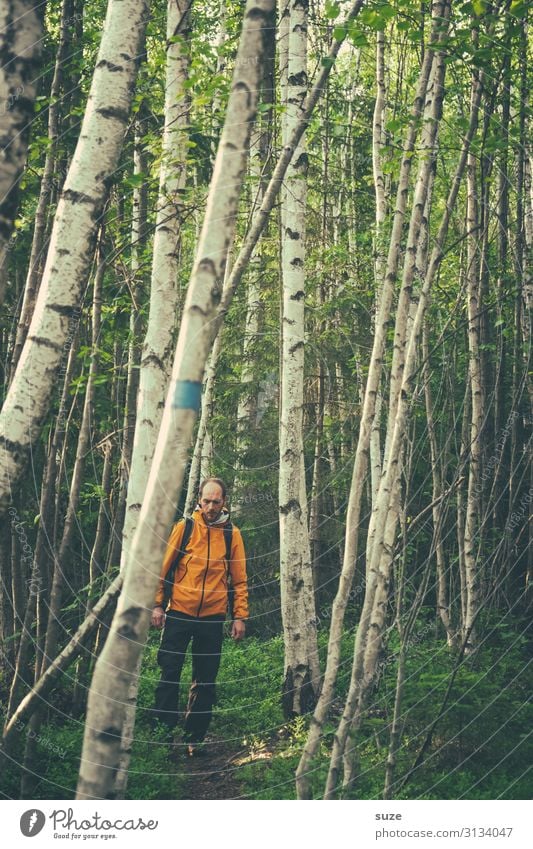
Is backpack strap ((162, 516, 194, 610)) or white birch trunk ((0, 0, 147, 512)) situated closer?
white birch trunk ((0, 0, 147, 512))

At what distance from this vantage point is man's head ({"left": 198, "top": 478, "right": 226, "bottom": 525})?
17.4 ft

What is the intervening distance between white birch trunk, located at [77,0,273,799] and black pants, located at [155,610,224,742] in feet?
9.52

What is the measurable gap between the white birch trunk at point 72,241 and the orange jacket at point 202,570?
221 cm

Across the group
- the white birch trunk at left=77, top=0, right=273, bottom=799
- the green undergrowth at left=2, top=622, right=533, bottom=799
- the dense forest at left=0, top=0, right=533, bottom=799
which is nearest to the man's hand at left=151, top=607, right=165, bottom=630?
the dense forest at left=0, top=0, right=533, bottom=799

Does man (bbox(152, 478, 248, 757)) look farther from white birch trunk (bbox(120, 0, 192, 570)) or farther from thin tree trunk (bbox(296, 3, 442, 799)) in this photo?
thin tree trunk (bbox(296, 3, 442, 799))

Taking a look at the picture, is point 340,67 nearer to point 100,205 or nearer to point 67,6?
point 67,6

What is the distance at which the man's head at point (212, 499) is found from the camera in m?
5.30

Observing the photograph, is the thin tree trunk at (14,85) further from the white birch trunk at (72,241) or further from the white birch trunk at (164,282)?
the white birch trunk at (164,282)

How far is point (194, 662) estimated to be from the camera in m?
5.57

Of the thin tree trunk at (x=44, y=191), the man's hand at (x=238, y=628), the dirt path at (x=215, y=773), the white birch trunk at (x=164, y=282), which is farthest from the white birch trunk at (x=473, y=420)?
the thin tree trunk at (x=44, y=191)

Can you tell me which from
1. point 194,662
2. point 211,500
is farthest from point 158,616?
point 211,500

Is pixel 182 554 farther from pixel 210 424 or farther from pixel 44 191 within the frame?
pixel 210 424

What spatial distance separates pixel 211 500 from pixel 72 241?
2444 millimetres
